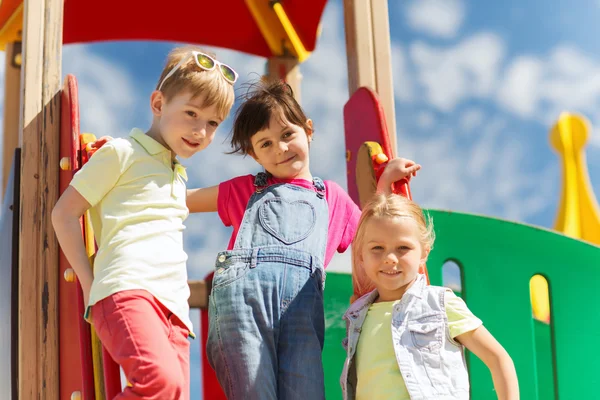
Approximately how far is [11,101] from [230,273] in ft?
10.2

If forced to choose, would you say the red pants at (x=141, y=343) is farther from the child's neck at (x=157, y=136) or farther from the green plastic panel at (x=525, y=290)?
the green plastic panel at (x=525, y=290)

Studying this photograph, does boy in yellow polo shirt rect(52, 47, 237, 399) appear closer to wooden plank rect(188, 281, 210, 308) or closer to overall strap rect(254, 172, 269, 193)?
overall strap rect(254, 172, 269, 193)

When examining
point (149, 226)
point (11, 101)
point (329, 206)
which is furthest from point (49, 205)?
point (11, 101)

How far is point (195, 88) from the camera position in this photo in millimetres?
2213

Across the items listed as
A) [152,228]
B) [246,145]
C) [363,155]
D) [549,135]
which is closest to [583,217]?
[549,135]

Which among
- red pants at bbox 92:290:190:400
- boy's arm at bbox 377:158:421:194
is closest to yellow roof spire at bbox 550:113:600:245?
boy's arm at bbox 377:158:421:194

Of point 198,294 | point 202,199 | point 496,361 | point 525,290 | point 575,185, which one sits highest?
point 575,185

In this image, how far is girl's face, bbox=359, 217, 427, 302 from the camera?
2076 mm

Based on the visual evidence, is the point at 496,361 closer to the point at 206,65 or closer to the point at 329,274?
the point at 206,65

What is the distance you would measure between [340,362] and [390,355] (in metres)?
1.50

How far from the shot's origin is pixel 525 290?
10.1ft

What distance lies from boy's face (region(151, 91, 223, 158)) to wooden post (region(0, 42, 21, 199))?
2.62m

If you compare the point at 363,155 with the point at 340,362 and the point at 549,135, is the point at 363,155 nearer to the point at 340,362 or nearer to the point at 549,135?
the point at 340,362

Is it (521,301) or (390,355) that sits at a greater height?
(521,301)
